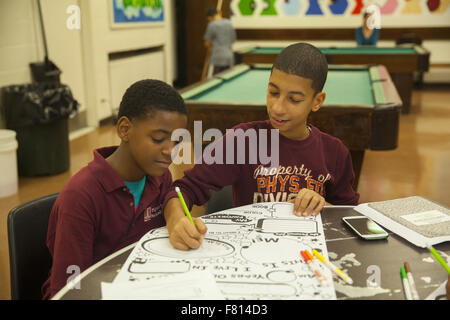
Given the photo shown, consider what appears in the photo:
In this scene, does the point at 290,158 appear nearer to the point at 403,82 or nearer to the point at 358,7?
the point at 403,82

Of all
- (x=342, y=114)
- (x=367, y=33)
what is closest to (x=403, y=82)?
(x=367, y=33)

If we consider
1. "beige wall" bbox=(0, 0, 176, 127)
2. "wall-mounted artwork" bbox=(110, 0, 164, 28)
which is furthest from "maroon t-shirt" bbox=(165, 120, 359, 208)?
"wall-mounted artwork" bbox=(110, 0, 164, 28)

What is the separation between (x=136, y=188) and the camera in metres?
1.27

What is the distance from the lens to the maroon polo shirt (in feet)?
3.54

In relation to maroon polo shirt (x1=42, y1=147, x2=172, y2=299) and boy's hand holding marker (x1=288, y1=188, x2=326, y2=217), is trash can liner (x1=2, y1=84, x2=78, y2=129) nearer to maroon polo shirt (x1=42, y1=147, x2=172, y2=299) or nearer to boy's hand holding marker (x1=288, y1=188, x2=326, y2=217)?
maroon polo shirt (x1=42, y1=147, x2=172, y2=299)

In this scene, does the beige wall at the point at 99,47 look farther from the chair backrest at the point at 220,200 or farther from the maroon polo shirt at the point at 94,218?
the maroon polo shirt at the point at 94,218

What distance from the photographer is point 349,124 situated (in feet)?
7.83

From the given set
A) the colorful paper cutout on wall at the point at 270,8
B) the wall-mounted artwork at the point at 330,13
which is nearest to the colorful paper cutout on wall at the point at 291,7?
the wall-mounted artwork at the point at 330,13

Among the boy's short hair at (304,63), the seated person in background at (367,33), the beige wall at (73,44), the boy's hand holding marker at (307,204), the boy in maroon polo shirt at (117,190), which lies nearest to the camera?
the boy in maroon polo shirt at (117,190)

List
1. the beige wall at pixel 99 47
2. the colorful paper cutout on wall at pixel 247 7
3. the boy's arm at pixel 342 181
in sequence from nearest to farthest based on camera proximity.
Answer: the boy's arm at pixel 342 181, the beige wall at pixel 99 47, the colorful paper cutout on wall at pixel 247 7

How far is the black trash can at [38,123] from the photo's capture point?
11.8 ft

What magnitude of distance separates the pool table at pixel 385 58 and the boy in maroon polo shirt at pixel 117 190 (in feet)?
13.1

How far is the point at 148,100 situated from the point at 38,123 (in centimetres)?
279
